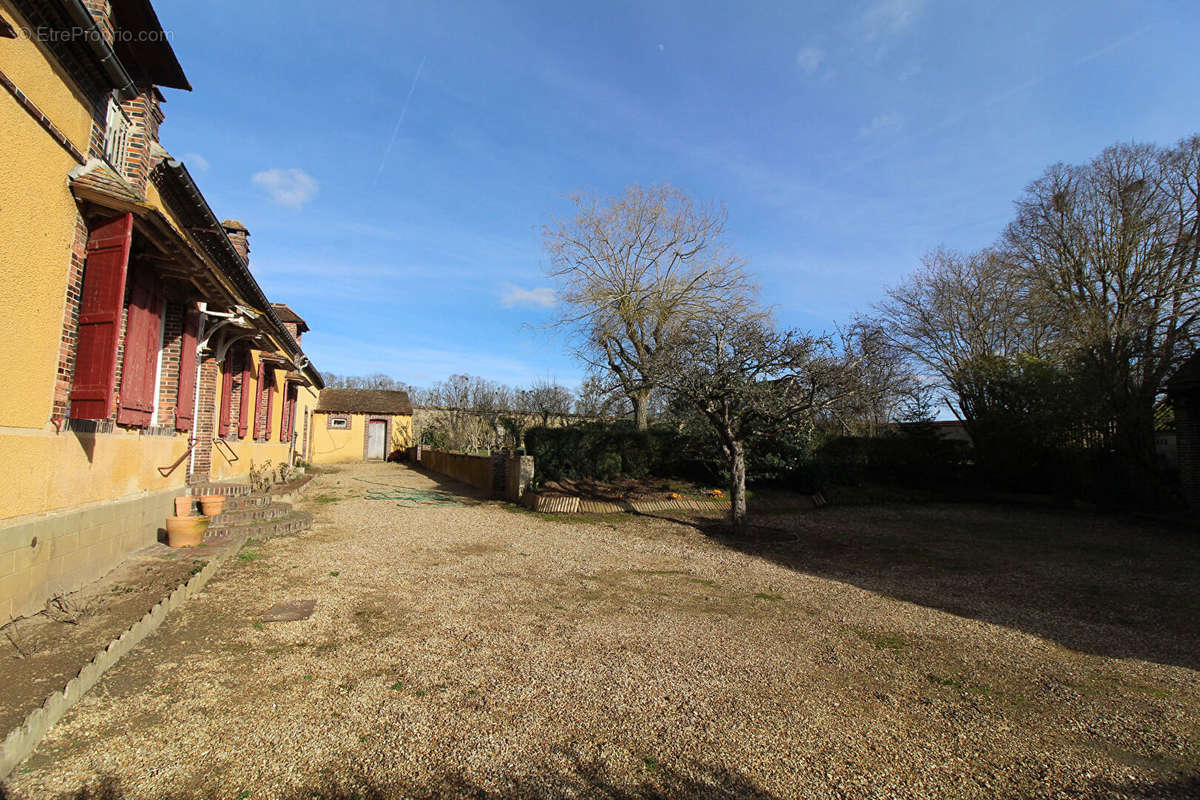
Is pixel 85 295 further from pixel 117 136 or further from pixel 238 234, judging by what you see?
pixel 238 234

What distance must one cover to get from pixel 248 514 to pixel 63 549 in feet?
12.7

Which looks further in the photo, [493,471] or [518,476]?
[493,471]

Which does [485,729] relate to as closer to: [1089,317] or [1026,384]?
[1026,384]

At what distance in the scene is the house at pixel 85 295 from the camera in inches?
160

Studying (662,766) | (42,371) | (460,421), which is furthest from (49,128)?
(460,421)

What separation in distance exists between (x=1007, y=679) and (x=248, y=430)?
12913mm

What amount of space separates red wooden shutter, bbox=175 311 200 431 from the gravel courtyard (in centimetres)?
228

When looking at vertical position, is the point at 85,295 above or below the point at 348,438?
above

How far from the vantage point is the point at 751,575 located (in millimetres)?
6965

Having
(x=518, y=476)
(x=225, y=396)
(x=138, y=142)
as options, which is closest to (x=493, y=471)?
(x=518, y=476)

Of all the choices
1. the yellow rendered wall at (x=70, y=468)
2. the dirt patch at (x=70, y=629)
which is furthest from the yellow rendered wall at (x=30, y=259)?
the dirt patch at (x=70, y=629)

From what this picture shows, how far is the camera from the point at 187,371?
25.6ft

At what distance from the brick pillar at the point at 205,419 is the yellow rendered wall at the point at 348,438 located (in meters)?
19.9

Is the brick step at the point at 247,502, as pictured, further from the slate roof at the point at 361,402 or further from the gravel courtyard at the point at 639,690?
the slate roof at the point at 361,402
